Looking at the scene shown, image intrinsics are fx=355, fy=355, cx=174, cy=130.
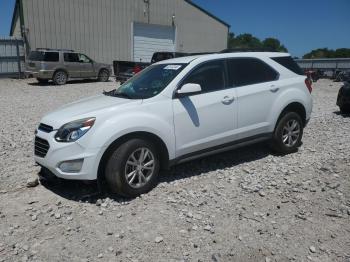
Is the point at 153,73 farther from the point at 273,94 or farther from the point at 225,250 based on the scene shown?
the point at 225,250

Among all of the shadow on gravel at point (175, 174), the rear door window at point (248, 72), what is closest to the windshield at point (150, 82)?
the rear door window at point (248, 72)

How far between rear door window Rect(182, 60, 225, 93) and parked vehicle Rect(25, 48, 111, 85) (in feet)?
49.3

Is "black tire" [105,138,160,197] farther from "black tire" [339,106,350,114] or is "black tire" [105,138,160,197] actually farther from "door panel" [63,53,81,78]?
"door panel" [63,53,81,78]

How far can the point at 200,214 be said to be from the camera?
418 centimetres

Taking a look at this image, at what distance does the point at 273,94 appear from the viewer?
589 cm

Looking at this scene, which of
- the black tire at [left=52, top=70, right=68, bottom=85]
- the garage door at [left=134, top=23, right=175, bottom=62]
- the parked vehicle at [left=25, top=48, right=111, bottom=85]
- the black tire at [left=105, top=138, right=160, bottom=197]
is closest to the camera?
the black tire at [left=105, top=138, right=160, bottom=197]

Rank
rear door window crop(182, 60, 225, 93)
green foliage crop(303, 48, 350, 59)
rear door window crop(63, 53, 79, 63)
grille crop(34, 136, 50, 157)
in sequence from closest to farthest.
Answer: grille crop(34, 136, 50, 157) → rear door window crop(182, 60, 225, 93) → rear door window crop(63, 53, 79, 63) → green foliage crop(303, 48, 350, 59)

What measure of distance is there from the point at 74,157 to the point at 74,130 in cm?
34

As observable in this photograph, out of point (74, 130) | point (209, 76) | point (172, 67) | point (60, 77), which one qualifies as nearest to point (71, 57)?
point (60, 77)

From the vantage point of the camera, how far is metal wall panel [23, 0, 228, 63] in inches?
862

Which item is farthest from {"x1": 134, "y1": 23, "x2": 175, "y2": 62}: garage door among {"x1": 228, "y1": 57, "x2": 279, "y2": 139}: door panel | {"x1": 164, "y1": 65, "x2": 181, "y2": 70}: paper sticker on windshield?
{"x1": 164, "y1": 65, "x2": 181, "y2": 70}: paper sticker on windshield

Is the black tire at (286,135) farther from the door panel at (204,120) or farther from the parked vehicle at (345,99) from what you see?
the parked vehicle at (345,99)

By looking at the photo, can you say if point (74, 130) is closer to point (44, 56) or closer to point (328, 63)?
point (44, 56)

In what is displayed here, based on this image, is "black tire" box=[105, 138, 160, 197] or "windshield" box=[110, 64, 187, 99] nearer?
"black tire" box=[105, 138, 160, 197]
